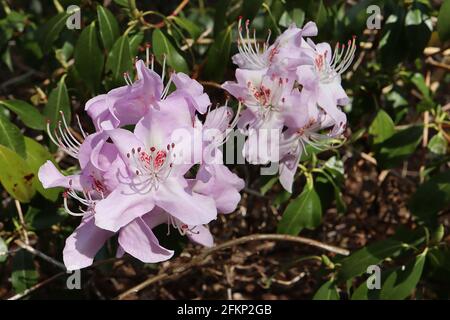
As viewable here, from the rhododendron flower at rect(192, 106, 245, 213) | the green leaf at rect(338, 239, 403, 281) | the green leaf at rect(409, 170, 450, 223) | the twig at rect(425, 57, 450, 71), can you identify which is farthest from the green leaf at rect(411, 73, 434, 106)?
the rhododendron flower at rect(192, 106, 245, 213)

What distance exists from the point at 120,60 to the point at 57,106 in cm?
23

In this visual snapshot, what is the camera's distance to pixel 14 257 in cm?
188

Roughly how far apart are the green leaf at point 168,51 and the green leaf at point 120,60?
0.07 metres

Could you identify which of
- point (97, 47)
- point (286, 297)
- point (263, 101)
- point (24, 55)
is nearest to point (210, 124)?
point (263, 101)

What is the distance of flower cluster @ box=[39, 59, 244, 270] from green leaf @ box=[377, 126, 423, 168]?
85cm

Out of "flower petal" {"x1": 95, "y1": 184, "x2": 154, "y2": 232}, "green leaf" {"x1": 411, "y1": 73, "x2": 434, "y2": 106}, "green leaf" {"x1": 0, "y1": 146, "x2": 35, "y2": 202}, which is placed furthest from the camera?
"green leaf" {"x1": 411, "y1": 73, "x2": 434, "y2": 106}

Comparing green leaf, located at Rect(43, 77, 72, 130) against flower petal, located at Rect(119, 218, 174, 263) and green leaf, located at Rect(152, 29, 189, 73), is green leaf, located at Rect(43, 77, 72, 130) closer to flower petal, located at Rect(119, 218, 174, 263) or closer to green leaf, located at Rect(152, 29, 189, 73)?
green leaf, located at Rect(152, 29, 189, 73)

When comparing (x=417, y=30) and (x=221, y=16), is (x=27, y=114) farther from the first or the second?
(x=417, y=30)

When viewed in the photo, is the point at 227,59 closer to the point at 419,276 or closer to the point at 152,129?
the point at 152,129

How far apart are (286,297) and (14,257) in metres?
1.13

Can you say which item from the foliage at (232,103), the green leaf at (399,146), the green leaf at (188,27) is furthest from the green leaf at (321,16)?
the green leaf at (399,146)

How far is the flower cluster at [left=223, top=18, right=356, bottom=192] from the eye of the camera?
1447 millimetres

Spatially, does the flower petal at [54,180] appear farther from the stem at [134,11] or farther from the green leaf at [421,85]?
the green leaf at [421,85]

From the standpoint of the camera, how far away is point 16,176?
1.61 m
